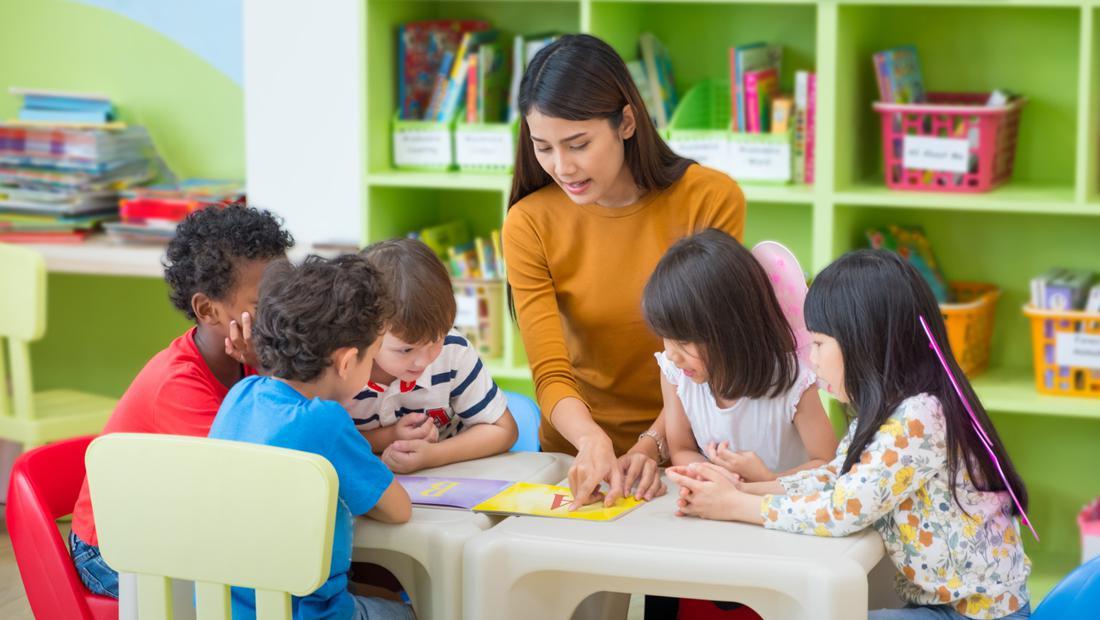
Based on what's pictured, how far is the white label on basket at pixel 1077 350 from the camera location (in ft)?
9.31

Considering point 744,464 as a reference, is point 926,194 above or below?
above

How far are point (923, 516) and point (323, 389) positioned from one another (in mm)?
733

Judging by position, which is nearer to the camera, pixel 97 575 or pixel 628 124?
pixel 97 575

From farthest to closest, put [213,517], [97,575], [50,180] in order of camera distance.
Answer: [50,180] → [97,575] → [213,517]

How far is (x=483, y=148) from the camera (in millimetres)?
3191

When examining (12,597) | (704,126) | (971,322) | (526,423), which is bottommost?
(12,597)

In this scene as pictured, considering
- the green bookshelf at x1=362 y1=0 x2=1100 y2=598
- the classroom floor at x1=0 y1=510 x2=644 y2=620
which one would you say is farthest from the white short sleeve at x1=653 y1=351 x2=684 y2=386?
the green bookshelf at x1=362 y1=0 x2=1100 y2=598

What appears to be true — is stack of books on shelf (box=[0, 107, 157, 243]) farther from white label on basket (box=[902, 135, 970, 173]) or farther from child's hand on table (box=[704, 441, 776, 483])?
child's hand on table (box=[704, 441, 776, 483])

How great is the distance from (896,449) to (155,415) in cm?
96

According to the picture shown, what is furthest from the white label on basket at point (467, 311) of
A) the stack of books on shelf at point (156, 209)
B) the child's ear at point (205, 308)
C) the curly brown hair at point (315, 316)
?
the curly brown hair at point (315, 316)

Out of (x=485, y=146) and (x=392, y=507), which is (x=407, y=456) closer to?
(x=392, y=507)

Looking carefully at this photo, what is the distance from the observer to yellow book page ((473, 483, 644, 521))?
5.30 ft

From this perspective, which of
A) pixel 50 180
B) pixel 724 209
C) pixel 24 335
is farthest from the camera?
pixel 50 180

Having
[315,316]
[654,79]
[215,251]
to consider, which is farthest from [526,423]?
[654,79]
